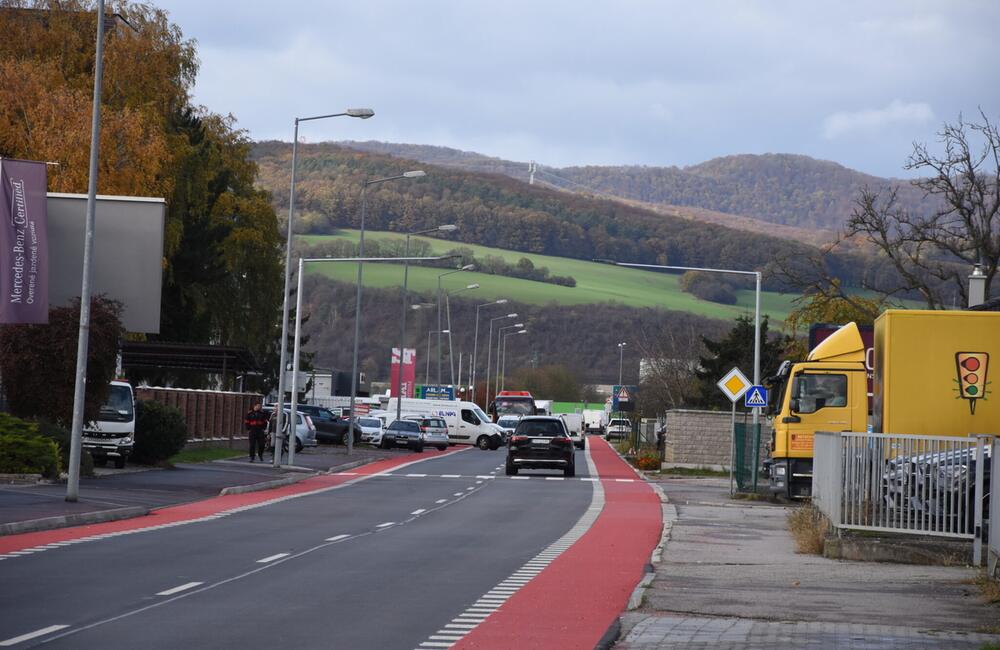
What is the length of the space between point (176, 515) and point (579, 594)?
35.7ft

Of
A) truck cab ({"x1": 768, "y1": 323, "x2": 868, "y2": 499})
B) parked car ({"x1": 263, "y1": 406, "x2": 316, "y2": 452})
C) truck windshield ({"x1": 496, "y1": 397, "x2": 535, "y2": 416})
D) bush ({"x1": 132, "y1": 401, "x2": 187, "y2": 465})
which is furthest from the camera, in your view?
truck windshield ({"x1": 496, "y1": 397, "x2": 535, "y2": 416})

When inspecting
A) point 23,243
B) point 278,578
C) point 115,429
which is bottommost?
point 278,578

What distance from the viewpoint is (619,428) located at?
326 feet

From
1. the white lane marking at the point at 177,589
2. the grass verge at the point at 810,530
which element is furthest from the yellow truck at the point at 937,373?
the white lane marking at the point at 177,589

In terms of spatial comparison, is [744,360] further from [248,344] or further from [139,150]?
[139,150]

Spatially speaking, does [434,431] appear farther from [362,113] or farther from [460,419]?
[362,113]

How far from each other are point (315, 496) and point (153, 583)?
15.9m

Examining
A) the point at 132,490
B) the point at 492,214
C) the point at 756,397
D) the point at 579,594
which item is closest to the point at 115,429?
the point at 132,490

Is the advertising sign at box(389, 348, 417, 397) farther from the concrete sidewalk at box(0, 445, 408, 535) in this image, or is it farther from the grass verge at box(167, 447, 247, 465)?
the concrete sidewalk at box(0, 445, 408, 535)

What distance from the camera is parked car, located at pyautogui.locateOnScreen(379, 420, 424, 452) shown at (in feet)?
199

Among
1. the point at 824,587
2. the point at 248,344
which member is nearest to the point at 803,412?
the point at 824,587

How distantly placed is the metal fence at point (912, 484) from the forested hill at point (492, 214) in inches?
3916

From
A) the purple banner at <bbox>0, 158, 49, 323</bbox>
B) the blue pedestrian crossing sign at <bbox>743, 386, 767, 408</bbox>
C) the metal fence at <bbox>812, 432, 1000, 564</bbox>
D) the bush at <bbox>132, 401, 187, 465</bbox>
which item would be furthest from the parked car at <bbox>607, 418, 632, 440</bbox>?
the metal fence at <bbox>812, 432, 1000, 564</bbox>

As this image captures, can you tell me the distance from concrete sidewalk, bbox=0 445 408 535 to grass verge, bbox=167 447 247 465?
Answer: 0.63m
